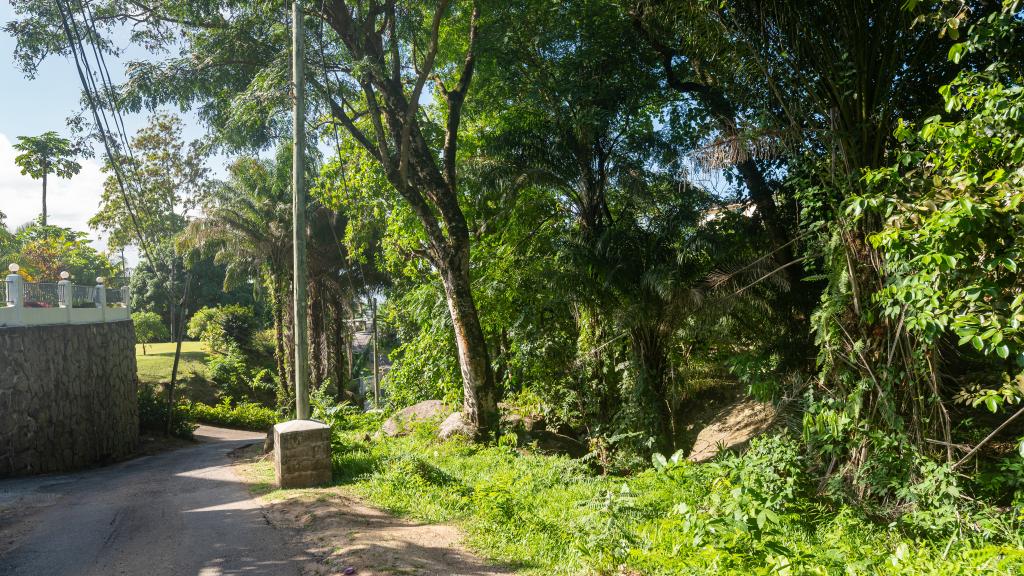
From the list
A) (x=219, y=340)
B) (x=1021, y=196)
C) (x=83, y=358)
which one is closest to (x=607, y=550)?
(x=1021, y=196)

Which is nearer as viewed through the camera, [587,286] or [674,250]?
[674,250]

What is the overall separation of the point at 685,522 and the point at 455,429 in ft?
28.3

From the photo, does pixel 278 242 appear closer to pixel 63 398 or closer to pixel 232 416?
pixel 232 416

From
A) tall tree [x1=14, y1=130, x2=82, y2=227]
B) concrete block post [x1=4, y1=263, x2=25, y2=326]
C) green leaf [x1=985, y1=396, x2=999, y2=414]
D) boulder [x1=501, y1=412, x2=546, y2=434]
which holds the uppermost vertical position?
tall tree [x1=14, y1=130, x2=82, y2=227]

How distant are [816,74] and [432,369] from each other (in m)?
12.6

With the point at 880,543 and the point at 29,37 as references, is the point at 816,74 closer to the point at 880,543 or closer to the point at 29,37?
the point at 880,543

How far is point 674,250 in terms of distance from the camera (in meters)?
12.3

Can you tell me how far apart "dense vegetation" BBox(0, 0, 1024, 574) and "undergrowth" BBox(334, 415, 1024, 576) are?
0.04m

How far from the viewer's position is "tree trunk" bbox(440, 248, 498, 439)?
42.2 ft

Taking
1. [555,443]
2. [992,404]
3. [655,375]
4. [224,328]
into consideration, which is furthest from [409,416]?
[224,328]

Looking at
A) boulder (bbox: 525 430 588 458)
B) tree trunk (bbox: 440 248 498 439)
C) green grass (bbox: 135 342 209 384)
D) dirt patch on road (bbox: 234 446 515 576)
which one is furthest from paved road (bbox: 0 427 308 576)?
green grass (bbox: 135 342 209 384)

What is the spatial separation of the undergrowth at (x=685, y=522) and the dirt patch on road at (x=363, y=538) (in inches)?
10.4

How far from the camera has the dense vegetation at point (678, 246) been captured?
5660 millimetres

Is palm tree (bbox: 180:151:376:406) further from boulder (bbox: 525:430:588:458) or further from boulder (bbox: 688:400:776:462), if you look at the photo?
boulder (bbox: 688:400:776:462)
